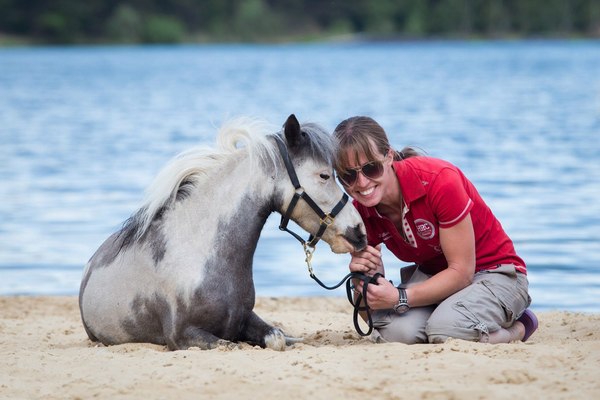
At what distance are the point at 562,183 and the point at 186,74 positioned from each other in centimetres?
5129

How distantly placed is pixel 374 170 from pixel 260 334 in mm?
1302

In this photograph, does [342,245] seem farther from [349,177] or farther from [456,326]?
[456,326]

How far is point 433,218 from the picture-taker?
605cm

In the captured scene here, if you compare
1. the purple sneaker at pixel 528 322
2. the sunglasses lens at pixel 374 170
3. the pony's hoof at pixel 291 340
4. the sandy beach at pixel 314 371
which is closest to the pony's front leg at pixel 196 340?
the sandy beach at pixel 314 371

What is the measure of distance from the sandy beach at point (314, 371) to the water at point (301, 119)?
6.86 feet

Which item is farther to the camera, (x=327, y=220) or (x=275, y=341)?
(x=275, y=341)

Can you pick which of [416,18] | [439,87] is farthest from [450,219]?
[416,18]

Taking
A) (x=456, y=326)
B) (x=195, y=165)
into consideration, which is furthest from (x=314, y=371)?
(x=195, y=165)

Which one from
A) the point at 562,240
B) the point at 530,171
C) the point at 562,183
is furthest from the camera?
the point at 530,171

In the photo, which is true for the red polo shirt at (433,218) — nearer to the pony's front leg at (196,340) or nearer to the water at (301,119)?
the pony's front leg at (196,340)

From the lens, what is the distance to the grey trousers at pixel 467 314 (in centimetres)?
608

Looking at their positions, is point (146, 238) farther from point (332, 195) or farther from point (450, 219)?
point (450, 219)

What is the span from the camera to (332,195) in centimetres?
603

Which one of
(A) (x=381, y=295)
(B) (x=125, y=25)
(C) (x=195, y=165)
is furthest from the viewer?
(B) (x=125, y=25)
